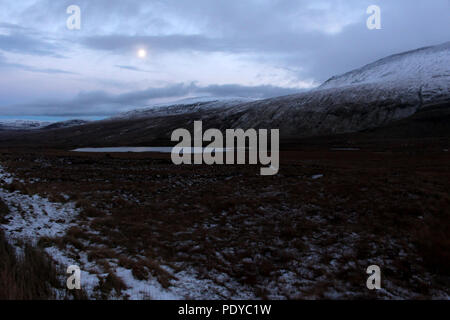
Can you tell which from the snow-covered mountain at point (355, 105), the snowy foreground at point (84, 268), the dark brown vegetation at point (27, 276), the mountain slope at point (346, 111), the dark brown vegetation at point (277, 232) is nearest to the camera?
the dark brown vegetation at point (27, 276)

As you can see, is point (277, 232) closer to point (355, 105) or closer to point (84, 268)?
point (84, 268)

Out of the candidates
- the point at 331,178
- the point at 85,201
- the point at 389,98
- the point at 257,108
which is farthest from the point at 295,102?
the point at 85,201

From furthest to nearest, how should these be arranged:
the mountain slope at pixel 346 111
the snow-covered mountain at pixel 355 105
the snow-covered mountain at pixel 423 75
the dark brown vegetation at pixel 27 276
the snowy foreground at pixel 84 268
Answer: the snow-covered mountain at pixel 423 75 → the snow-covered mountain at pixel 355 105 → the mountain slope at pixel 346 111 → the snowy foreground at pixel 84 268 → the dark brown vegetation at pixel 27 276

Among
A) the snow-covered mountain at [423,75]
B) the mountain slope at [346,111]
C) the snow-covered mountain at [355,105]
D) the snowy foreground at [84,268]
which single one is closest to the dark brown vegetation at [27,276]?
the snowy foreground at [84,268]

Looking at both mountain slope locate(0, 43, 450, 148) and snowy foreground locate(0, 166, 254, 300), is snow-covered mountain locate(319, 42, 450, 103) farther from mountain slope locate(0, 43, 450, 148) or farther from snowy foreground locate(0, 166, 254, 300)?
snowy foreground locate(0, 166, 254, 300)

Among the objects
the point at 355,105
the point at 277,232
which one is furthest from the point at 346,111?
the point at 277,232

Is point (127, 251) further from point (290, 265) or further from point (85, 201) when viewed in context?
point (85, 201)

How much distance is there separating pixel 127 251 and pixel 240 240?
14.6 ft

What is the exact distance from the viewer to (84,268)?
752 cm

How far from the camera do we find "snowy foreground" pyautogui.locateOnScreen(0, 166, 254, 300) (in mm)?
6613

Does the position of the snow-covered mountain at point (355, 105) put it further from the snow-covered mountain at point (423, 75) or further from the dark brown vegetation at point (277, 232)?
the dark brown vegetation at point (277, 232)

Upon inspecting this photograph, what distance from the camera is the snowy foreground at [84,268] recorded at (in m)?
6.61

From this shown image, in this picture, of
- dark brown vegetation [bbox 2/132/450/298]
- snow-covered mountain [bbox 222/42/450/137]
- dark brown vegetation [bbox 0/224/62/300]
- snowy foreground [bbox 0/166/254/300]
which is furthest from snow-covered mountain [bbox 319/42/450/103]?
dark brown vegetation [bbox 0/224/62/300]

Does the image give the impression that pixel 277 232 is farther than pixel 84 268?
Yes
